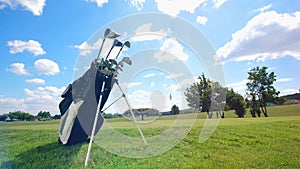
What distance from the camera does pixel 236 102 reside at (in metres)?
22.7

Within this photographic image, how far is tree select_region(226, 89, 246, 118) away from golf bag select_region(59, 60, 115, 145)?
64.1 ft

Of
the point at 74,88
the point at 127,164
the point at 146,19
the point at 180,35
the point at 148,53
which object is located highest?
the point at 146,19

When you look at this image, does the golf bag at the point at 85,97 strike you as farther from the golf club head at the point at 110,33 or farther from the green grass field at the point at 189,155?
the golf club head at the point at 110,33

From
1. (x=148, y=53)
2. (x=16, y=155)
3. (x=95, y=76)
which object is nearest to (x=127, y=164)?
(x=95, y=76)

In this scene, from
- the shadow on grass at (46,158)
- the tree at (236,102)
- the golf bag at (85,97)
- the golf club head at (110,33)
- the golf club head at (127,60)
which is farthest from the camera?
the tree at (236,102)

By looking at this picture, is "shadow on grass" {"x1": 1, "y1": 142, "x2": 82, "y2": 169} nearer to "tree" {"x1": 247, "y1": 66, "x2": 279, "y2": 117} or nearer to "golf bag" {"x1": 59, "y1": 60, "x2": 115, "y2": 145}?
"golf bag" {"x1": 59, "y1": 60, "x2": 115, "y2": 145}

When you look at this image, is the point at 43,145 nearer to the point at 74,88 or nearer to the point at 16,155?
the point at 16,155

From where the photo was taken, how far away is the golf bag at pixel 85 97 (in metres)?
5.15

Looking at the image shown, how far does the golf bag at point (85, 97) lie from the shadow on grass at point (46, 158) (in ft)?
0.93

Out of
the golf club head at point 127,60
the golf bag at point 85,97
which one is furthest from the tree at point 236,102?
the golf bag at point 85,97

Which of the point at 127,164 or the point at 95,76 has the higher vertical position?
the point at 95,76

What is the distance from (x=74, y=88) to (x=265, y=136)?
20.9 ft

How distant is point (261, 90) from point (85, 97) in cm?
2239

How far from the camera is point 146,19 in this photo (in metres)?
5.09
